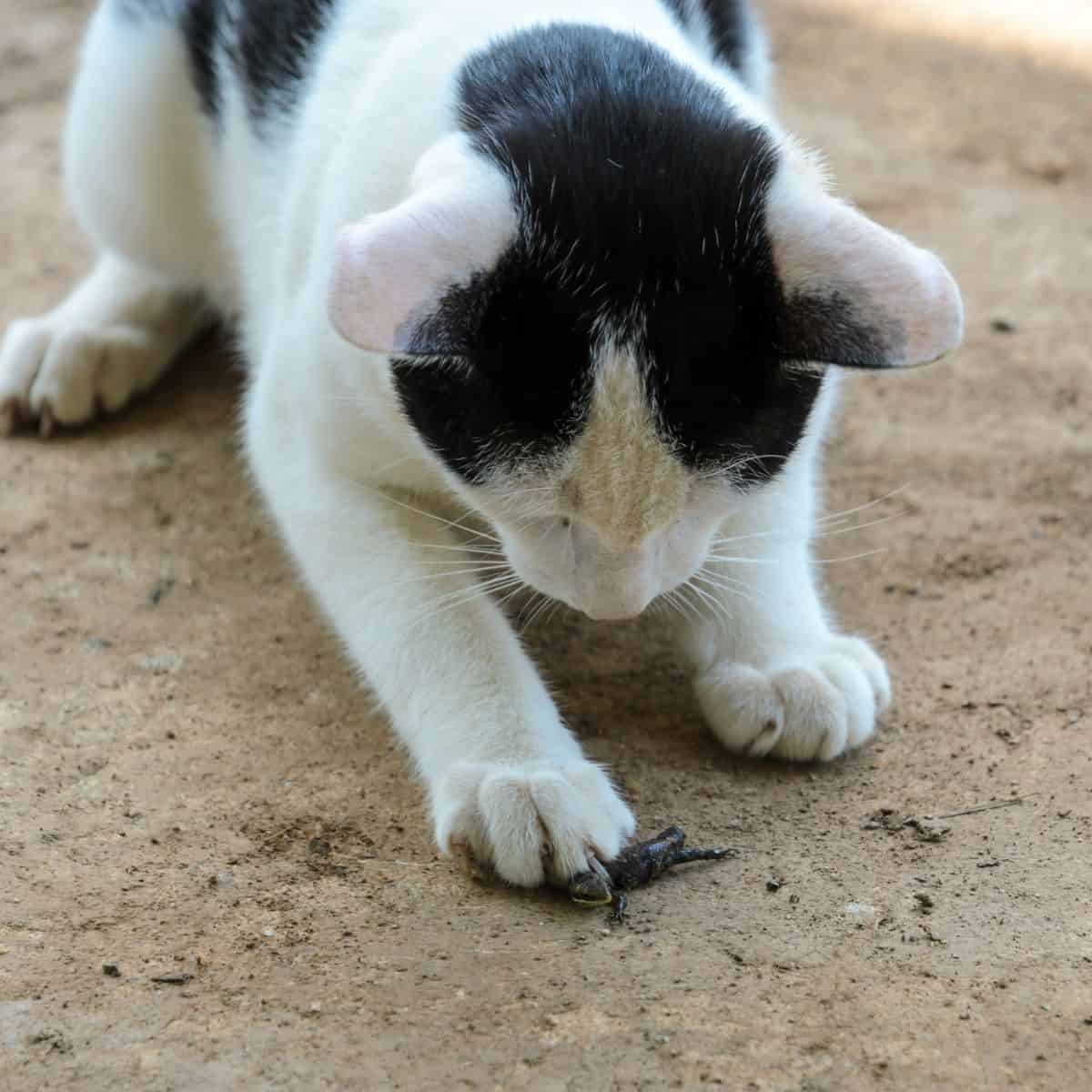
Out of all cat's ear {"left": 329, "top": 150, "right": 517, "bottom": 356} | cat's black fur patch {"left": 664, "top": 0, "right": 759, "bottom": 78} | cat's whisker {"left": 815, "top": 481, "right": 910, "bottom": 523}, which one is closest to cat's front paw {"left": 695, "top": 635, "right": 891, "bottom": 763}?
cat's whisker {"left": 815, "top": 481, "right": 910, "bottom": 523}

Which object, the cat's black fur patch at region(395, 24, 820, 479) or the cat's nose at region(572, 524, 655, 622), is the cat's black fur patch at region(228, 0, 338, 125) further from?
the cat's nose at region(572, 524, 655, 622)

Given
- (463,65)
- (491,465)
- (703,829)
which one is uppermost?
(463,65)

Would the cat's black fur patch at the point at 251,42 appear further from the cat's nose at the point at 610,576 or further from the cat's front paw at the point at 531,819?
the cat's front paw at the point at 531,819

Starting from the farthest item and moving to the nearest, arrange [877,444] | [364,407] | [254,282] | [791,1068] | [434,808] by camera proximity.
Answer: [877,444], [254,282], [364,407], [434,808], [791,1068]

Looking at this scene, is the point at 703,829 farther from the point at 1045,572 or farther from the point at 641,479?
the point at 1045,572

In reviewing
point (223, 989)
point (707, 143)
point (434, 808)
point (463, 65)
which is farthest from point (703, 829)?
point (463, 65)

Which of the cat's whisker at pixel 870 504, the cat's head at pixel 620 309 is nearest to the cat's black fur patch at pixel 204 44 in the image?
the cat's head at pixel 620 309

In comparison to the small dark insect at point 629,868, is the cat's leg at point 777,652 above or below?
below
